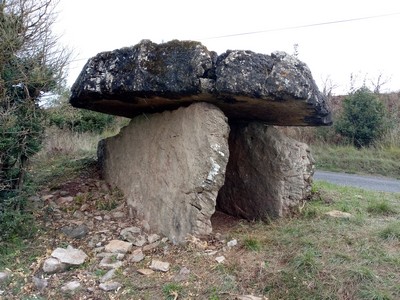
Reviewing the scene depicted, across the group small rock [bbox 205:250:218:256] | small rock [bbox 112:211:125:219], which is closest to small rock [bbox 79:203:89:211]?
small rock [bbox 112:211:125:219]

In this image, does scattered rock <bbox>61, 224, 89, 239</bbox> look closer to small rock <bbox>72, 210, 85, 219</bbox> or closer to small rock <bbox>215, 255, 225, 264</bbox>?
small rock <bbox>72, 210, 85, 219</bbox>

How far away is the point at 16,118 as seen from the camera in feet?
12.9

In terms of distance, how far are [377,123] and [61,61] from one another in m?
11.5

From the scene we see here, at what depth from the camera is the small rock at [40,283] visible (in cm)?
328

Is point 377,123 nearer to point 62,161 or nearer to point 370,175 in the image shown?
point 370,175

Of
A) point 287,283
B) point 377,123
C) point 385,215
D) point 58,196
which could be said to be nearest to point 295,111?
point 385,215

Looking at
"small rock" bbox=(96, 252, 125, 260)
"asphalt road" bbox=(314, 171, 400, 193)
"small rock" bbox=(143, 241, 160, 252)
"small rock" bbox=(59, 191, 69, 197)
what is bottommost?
"asphalt road" bbox=(314, 171, 400, 193)

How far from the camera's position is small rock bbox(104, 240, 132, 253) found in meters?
3.76

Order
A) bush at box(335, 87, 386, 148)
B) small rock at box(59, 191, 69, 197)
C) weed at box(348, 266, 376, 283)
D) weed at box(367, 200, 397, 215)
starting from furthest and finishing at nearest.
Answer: bush at box(335, 87, 386, 148)
small rock at box(59, 191, 69, 197)
weed at box(367, 200, 397, 215)
weed at box(348, 266, 376, 283)

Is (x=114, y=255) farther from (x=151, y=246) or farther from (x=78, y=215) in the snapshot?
(x=78, y=215)

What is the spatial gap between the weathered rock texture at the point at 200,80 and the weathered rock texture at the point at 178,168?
0.22 m

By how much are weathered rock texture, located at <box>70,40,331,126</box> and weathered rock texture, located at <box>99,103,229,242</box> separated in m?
0.22

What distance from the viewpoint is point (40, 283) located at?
130 inches

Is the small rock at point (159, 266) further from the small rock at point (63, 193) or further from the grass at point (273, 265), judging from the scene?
the small rock at point (63, 193)
